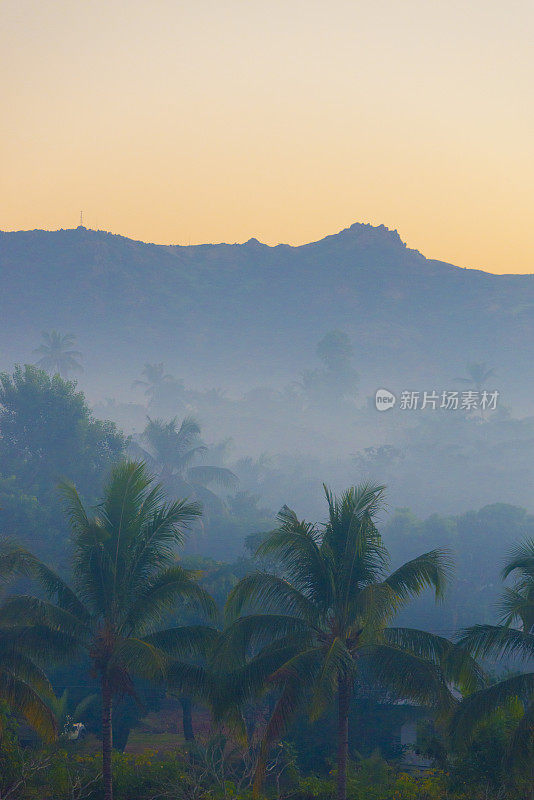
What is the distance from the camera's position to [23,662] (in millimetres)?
17484

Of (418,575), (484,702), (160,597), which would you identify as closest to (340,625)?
(418,575)

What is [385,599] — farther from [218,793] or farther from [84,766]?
[84,766]

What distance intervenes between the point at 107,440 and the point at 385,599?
45932 millimetres

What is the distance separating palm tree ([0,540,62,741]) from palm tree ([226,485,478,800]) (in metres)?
3.91

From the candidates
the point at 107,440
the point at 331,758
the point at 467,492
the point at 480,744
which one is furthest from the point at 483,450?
the point at 480,744

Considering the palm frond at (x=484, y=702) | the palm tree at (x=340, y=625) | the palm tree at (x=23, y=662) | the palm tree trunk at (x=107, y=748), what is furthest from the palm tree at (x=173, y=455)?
the palm frond at (x=484, y=702)

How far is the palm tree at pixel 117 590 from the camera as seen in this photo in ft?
56.3

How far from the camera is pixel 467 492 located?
9794 cm

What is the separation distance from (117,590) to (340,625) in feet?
14.8

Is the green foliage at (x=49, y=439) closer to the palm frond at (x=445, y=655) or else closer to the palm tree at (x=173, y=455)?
the palm tree at (x=173, y=455)

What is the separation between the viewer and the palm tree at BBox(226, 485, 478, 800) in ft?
51.8

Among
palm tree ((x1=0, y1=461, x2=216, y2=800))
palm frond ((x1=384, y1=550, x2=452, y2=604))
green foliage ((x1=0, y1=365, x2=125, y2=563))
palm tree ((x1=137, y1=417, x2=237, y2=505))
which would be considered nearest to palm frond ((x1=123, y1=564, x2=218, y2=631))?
palm tree ((x1=0, y1=461, x2=216, y2=800))

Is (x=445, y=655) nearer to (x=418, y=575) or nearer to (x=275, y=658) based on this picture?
(x=418, y=575)

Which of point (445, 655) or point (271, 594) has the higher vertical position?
point (271, 594)
